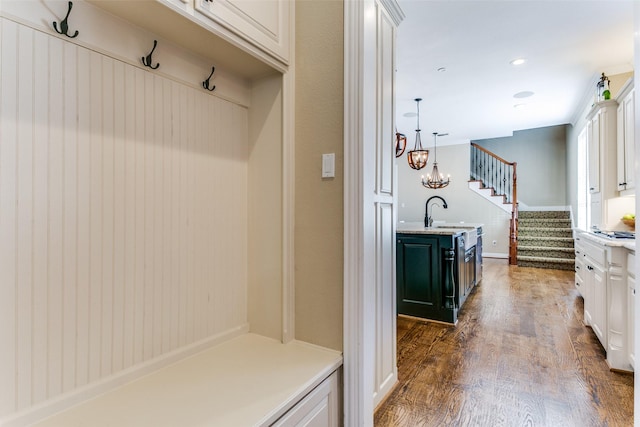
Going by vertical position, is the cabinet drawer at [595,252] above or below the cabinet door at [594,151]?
below

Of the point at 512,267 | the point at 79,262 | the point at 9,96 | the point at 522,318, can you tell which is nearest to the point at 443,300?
the point at 522,318

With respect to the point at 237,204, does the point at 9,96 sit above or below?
above

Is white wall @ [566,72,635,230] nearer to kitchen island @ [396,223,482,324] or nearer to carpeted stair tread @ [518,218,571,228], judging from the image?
carpeted stair tread @ [518,218,571,228]

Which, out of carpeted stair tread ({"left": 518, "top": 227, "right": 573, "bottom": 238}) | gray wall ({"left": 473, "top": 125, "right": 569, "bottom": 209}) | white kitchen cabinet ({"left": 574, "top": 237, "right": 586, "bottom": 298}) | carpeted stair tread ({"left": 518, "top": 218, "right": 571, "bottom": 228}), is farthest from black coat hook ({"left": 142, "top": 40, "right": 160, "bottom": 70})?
gray wall ({"left": 473, "top": 125, "right": 569, "bottom": 209})

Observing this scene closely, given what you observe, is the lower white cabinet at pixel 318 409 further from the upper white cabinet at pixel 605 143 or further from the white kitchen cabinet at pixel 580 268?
the upper white cabinet at pixel 605 143

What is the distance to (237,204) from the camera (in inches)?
64.5

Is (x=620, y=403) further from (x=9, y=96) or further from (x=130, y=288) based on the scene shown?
(x=9, y=96)

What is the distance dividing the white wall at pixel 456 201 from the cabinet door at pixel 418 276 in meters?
5.32

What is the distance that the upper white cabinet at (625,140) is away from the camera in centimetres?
295

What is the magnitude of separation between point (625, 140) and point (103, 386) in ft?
15.0

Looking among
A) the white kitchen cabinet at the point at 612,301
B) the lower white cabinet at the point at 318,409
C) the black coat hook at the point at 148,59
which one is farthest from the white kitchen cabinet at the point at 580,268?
the black coat hook at the point at 148,59

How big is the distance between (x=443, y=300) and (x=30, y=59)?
3.33 metres

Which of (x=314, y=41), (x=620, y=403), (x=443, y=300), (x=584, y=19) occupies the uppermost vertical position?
(x=584, y=19)

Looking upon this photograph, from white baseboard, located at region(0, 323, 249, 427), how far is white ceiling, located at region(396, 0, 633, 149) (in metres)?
3.10
